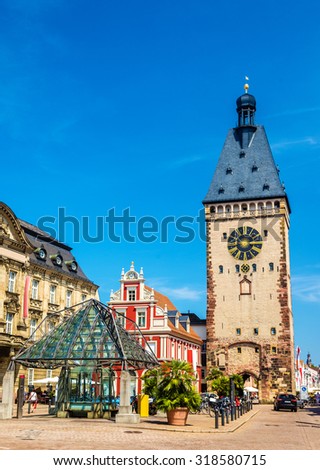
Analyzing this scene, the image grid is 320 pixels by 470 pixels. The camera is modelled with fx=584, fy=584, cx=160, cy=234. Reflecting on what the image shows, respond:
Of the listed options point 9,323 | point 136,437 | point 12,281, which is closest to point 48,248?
point 12,281

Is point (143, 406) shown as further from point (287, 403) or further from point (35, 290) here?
point (35, 290)

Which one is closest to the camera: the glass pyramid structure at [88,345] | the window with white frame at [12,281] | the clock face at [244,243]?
the glass pyramid structure at [88,345]

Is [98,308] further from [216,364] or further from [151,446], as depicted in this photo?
[216,364]

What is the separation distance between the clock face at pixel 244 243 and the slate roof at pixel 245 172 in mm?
4337

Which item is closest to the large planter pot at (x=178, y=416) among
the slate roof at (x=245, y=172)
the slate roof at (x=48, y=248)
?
the slate roof at (x=48, y=248)

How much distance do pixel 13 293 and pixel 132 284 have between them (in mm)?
21426

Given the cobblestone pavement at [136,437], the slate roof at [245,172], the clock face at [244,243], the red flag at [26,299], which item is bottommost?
the cobblestone pavement at [136,437]

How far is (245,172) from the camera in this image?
7600cm

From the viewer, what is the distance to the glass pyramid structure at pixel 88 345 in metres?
30.5

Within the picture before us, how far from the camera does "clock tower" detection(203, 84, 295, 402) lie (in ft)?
224

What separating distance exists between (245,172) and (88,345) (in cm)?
4949

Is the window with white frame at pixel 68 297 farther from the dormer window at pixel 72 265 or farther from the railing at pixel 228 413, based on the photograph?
the railing at pixel 228 413

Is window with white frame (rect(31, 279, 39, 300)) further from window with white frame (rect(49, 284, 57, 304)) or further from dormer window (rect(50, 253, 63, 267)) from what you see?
dormer window (rect(50, 253, 63, 267))
